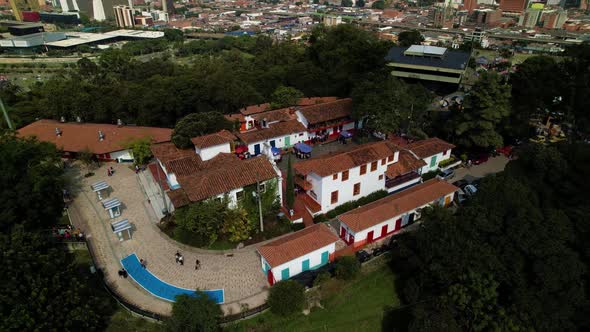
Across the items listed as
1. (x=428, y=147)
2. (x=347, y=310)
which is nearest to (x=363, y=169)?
(x=428, y=147)

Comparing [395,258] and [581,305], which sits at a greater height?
[581,305]

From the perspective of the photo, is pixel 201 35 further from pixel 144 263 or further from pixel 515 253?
pixel 515 253

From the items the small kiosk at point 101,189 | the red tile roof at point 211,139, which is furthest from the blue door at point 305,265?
the small kiosk at point 101,189

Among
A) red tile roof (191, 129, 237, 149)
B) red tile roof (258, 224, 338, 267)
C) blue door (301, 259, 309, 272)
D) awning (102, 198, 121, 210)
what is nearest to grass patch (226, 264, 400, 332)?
blue door (301, 259, 309, 272)

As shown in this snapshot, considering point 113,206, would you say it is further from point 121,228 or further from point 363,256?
point 363,256

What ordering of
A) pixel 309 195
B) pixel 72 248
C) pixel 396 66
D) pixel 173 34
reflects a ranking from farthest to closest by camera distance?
pixel 173 34, pixel 396 66, pixel 309 195, pixel 72 248

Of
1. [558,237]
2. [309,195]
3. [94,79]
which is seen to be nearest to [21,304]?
[309,195]

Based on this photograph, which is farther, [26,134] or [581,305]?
[26,134]
